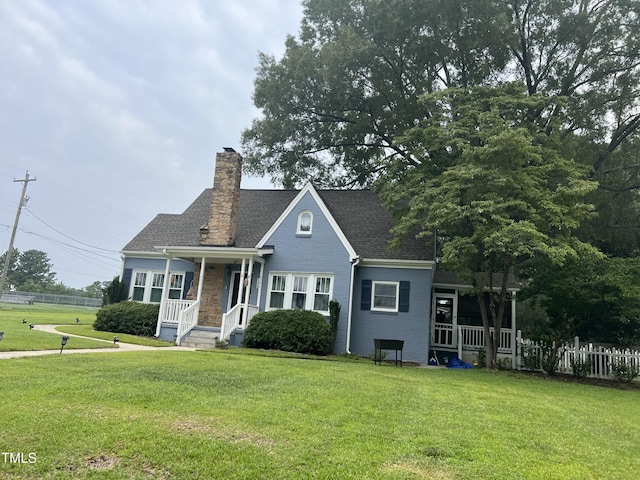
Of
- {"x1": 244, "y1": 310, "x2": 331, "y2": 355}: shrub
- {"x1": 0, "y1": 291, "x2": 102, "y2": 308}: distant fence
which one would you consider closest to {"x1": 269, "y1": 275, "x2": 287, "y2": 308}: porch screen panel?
{"x1": 244, "y1": 310, "x2": 331, "y2": 355}: shrub

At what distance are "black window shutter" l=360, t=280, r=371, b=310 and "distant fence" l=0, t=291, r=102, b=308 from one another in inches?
1345

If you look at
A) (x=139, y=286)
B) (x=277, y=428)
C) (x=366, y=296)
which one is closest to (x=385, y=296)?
(x=366, y=296)

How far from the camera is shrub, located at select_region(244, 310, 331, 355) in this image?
14.5 meters

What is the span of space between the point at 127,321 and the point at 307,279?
7.11 meters

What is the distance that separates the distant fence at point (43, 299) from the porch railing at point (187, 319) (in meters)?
29.5

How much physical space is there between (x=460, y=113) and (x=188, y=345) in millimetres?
12364

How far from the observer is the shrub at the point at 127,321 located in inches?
650

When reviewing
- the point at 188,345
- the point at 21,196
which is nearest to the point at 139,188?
the point at 21,196

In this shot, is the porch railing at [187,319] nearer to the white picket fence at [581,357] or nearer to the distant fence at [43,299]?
the white picket fence at [581,357]

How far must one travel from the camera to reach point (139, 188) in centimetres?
6588

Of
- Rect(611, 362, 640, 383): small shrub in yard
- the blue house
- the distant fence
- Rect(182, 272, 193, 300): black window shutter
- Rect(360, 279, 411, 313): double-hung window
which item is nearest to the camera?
Rect(611, 362, 640, 383): small shrub in yard

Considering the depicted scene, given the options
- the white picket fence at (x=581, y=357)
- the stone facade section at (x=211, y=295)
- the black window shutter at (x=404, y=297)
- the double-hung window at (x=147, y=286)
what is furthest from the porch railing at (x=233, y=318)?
the white picket fence at (x=581, y=357)

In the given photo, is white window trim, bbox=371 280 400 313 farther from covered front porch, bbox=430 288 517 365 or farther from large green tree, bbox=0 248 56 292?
large green tree, bbox=0 248 56 292

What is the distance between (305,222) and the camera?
16891 millimetres
